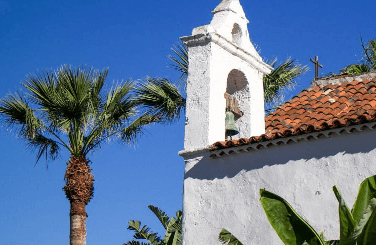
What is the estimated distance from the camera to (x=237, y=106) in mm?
12164

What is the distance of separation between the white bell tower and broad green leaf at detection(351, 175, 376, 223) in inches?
167

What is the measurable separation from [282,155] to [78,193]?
14.2 ft

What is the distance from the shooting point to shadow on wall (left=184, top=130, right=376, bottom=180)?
1005 cm

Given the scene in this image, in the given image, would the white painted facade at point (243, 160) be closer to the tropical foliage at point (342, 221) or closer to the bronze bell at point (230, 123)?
the bronze bell at point (230, 123)

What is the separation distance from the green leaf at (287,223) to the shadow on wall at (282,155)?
9.78 feet

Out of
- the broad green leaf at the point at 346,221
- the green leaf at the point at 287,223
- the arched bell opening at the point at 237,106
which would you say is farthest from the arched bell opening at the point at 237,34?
the broad green leaf at the point at 346,221

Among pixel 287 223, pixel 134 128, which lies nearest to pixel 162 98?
pixel 134 128

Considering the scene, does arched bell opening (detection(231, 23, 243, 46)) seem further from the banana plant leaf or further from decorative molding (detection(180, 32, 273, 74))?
the banana plant leaf

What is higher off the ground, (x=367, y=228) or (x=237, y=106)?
(x=237, y=106)

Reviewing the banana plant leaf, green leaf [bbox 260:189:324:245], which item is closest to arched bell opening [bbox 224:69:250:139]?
green leaf [bbox 260:189:324:245]

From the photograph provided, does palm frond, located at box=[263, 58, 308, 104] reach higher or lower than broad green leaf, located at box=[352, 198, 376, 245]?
higher

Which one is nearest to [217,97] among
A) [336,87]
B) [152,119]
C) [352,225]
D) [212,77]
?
[212,77]

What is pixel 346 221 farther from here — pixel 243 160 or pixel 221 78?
pixel 221 78

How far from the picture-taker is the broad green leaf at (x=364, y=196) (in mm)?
7137
